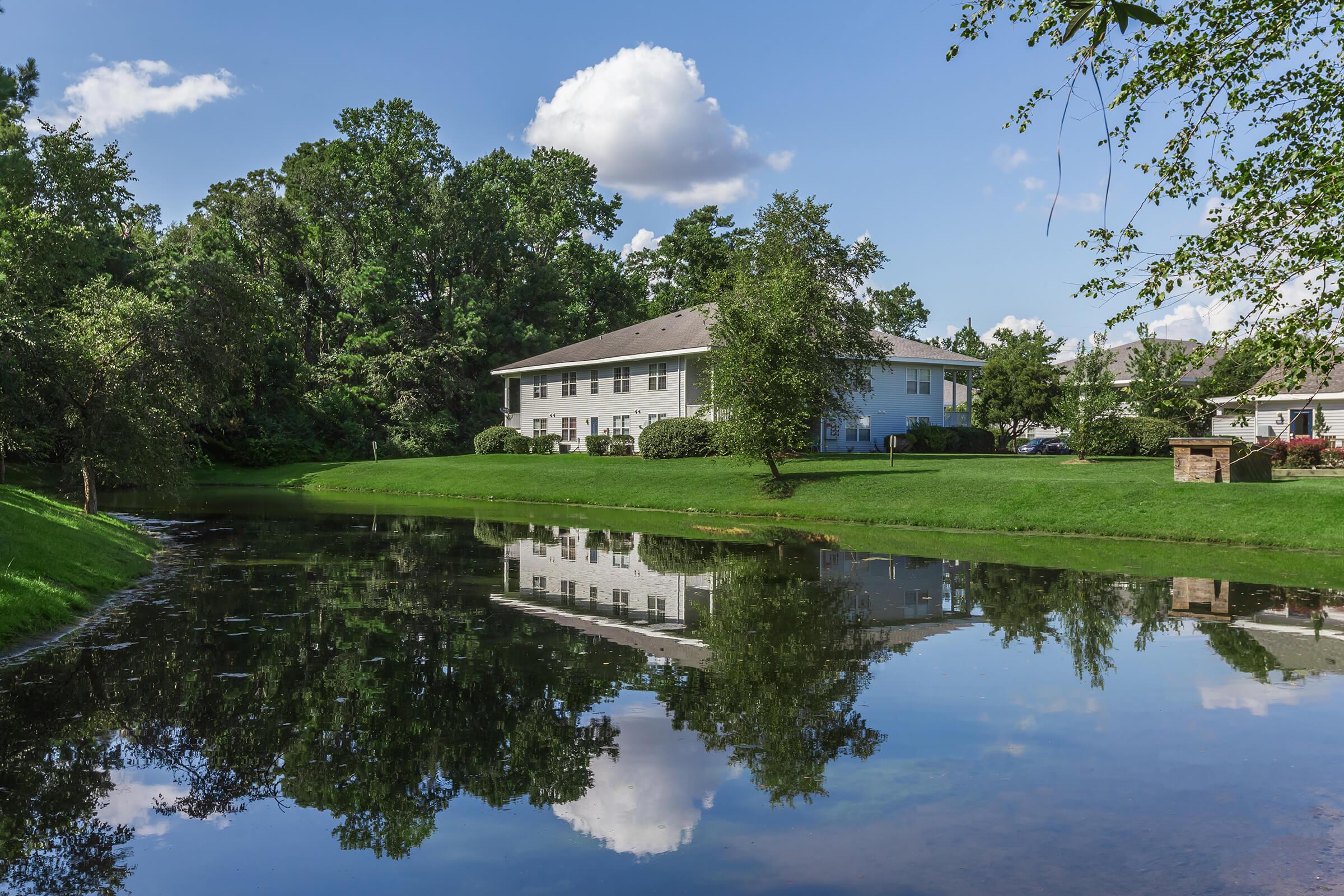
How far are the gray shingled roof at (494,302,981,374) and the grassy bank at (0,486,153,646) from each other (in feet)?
98.5

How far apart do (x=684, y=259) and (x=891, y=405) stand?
26283 mm

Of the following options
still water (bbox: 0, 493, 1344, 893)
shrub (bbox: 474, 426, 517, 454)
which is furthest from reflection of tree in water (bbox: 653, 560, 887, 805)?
shrub (bbox: 474, 426, 517, 454)

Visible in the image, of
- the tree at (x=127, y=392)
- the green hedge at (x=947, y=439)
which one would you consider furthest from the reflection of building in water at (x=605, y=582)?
the green hedge at (x=947, y=439)

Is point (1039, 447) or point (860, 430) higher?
point (860, 430)

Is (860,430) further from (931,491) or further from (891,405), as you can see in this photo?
(931,491)

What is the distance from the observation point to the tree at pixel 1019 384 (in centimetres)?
5481

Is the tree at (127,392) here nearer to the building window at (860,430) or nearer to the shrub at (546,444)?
the building window at (860,430)

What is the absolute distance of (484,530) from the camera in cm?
2562

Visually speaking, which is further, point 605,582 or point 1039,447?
point 1039,447

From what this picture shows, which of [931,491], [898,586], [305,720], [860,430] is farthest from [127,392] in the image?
[860,430]

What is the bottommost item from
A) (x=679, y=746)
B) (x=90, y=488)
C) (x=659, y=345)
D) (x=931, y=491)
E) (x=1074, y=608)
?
(x=679, y=746)

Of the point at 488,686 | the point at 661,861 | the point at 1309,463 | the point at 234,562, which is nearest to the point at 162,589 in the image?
the point at 234,562

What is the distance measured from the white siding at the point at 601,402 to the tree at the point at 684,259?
9.76m

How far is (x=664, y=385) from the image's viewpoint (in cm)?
4991
